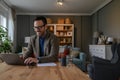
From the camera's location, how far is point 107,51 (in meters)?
5.42

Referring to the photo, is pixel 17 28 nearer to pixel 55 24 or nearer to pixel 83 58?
pixel 55 24

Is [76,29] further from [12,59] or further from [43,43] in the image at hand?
[12,59]

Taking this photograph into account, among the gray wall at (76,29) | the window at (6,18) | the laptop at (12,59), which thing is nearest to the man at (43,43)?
the laptop at (12,59)

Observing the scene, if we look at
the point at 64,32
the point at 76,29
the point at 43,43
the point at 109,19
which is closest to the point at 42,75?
the point at 43,43

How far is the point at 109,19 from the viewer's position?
6.30m

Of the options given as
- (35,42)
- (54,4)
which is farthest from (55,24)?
(35,42)

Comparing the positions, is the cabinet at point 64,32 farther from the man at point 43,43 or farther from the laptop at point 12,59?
the laptop at point 12,59

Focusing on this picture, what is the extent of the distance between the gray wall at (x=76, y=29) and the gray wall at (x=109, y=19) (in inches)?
37.7

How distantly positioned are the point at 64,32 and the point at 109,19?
9.16 ft

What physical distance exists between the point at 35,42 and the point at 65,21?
6512mm

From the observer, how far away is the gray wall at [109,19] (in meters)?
5.52

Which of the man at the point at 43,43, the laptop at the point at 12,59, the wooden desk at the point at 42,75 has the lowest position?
the wooden desk at the point at 42,75

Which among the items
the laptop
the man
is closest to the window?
the man

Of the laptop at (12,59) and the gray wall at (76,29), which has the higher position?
the gray wall at (76,29)
